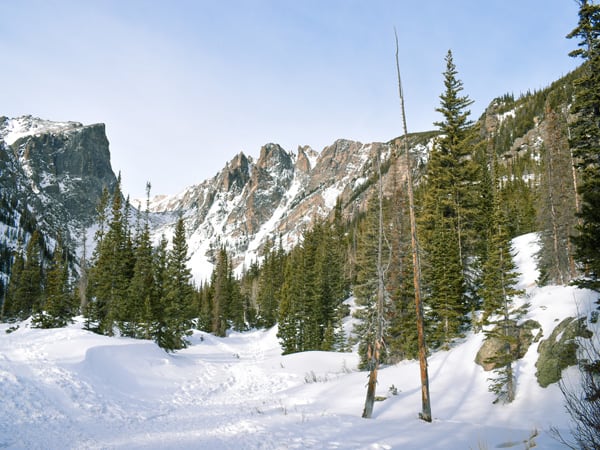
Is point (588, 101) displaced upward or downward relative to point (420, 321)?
upward

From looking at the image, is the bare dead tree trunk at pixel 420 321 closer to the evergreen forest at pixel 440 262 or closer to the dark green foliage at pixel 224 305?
the evergreen forest at pixel 440 262

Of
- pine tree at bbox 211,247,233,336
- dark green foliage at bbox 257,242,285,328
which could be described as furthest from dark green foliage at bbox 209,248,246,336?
dark green foliage at bbox 257,242,285,328

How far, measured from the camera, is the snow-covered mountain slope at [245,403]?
9.46 meters

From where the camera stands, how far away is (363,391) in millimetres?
16250

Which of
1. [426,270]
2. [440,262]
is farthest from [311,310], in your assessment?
[440,262]

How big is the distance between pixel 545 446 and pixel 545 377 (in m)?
6.10

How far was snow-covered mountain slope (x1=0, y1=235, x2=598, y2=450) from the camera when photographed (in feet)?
31.0

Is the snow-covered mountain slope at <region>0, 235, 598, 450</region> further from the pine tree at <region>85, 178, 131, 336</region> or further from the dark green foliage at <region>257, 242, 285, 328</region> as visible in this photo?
the dark green foliage at <region>257, 242, 285, 328</region>

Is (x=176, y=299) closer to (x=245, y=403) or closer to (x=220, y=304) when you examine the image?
(x=245, y=403)

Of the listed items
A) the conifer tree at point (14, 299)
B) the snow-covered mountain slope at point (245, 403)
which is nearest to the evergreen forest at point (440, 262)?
the snow-covered mountain slope at point (245, 403)

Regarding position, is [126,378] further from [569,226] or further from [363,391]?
[569,226]

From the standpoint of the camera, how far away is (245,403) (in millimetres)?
16844

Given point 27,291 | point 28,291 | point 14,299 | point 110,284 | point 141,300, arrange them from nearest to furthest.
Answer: point 141,300 → point 110,284 → point 27,291 → point 28,291 → point 14,299

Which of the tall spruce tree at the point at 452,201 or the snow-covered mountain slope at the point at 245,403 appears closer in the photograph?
the snow-covered mountain slope at the point at 245,403
